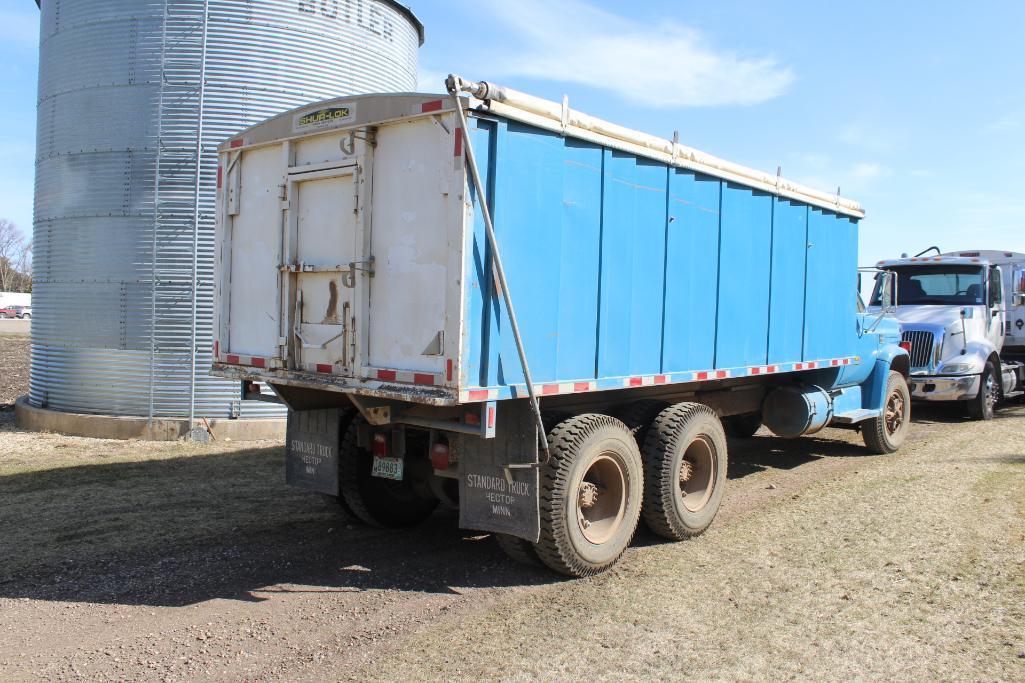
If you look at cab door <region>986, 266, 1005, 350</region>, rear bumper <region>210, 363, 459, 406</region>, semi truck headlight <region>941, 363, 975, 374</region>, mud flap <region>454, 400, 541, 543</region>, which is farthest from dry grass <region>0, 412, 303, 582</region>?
cab door <region>986, 266, 1005, 350</region>

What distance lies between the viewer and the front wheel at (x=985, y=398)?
548 inches

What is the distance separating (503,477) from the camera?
17.9 feet

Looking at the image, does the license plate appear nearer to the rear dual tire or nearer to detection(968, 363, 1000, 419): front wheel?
the rear dual tire

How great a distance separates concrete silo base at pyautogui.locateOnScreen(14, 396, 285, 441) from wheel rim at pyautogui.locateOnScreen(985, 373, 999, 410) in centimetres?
1172

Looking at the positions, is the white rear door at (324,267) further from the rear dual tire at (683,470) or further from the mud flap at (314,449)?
the rear dual tire at (683,470)

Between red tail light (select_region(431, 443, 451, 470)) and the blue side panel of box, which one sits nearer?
the blue side panel of box

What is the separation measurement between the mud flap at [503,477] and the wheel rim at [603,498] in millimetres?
704

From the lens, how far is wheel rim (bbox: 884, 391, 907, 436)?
11234mm

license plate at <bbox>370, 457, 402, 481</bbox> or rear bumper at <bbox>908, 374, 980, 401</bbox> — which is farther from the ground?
rear bumper at <bbox>908, 374, 980, 401</bbox>

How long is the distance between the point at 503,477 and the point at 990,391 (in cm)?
1221

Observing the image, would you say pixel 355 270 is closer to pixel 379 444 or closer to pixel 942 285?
pixel 379 444

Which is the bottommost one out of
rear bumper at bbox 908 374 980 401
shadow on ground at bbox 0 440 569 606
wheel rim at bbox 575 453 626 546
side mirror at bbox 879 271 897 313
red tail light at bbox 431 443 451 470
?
shadow on ground at bbox 0 440 569 606

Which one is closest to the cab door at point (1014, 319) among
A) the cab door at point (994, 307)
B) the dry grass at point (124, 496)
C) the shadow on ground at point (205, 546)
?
the cab door at point (994, 307)

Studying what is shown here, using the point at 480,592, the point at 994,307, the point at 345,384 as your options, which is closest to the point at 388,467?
the point at 345,384
